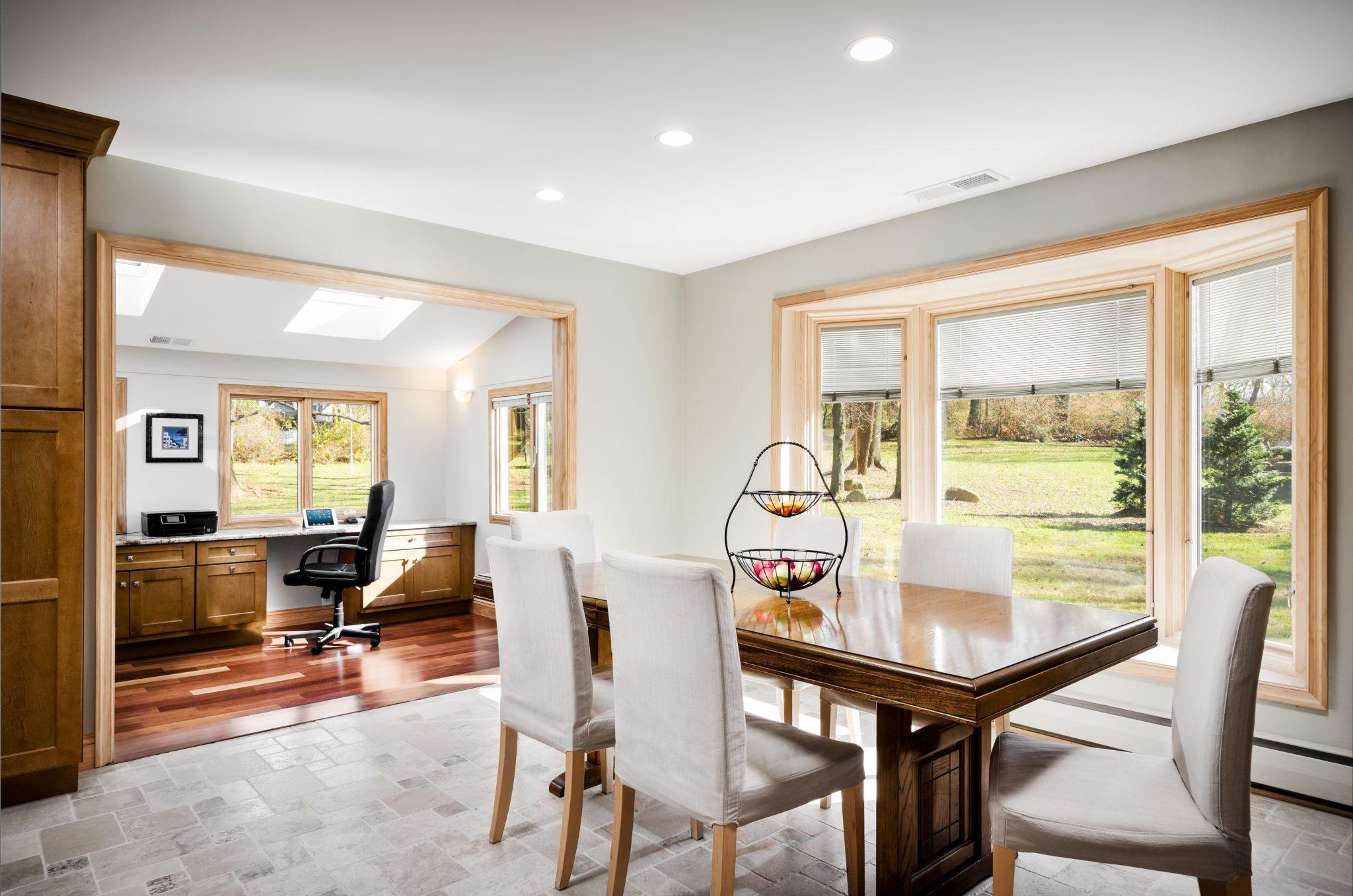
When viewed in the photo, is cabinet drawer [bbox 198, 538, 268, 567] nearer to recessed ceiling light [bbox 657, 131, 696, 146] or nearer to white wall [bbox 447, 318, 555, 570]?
white wall [bbox 447, 318, 555, 570]

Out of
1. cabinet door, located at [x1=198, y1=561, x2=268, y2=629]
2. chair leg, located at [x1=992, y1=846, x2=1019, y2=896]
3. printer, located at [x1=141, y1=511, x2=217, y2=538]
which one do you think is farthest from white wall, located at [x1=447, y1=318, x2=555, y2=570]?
chair leg, located at [x1=992, y1=846, x2=1019, y2=896]

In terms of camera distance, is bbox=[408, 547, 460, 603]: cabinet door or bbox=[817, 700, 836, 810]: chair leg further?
bbox=[408, 547, 460, 603]: cabinet door

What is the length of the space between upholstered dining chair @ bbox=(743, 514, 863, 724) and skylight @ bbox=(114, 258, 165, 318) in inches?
159

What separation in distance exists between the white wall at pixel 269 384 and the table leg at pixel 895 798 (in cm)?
531

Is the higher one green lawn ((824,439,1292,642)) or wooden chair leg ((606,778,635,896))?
green lawn ((824,439,1292,642))

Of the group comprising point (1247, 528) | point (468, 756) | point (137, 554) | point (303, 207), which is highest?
point (303, 207)

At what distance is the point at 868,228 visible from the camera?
4.41m

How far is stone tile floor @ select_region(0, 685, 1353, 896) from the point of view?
7.93ft

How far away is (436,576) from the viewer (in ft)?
21.8

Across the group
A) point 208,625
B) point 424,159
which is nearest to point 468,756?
point 424,159

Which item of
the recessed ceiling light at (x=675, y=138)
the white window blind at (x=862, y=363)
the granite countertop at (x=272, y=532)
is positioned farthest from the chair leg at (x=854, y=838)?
the granite countertop at (x=272, y=532)

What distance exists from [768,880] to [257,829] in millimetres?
1725

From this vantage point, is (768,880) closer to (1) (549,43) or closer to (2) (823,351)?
(1) (549,43)

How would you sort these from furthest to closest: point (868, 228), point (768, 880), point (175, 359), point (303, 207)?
point (175, 359)
point (868, 228)
point (303, 207)
point (768, 880)
